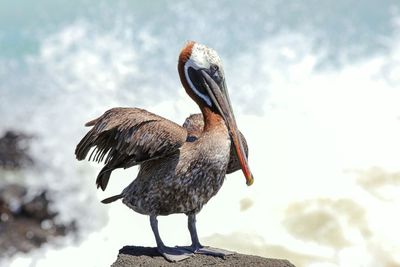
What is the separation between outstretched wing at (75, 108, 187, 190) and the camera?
21.1 ft

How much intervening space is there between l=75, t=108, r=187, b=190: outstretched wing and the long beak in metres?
0.41

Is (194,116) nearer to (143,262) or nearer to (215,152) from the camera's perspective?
(215,152)

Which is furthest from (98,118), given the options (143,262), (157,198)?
(143,262)

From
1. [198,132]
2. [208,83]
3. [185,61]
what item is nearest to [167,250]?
[198,132]

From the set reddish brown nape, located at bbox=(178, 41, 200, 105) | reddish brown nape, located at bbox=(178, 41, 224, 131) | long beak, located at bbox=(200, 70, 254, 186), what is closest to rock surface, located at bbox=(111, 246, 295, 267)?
long beak, located at bbox=(200, 70, 254, 186)

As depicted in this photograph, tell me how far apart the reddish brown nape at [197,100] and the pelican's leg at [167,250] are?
3.22 feet

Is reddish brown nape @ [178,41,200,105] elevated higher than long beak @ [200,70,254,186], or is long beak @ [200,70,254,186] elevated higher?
reddish brown nape @ [178,41,200,105]

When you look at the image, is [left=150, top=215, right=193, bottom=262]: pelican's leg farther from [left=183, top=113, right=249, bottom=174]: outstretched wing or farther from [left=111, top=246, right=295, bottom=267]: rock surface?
[left=183, top=113, right=249, bottom=174]: outstretched wing

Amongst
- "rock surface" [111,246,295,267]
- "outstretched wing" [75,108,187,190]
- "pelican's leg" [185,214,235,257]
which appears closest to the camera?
"outstretched wing" [75,108,187,190]

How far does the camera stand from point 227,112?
674 cm

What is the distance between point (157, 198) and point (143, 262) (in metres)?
0.63

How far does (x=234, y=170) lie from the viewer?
23.2ft

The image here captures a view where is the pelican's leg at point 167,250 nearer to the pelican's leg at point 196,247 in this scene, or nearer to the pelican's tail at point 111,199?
the pelican's leg at point 196,247

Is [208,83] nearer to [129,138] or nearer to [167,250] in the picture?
[129,138]
